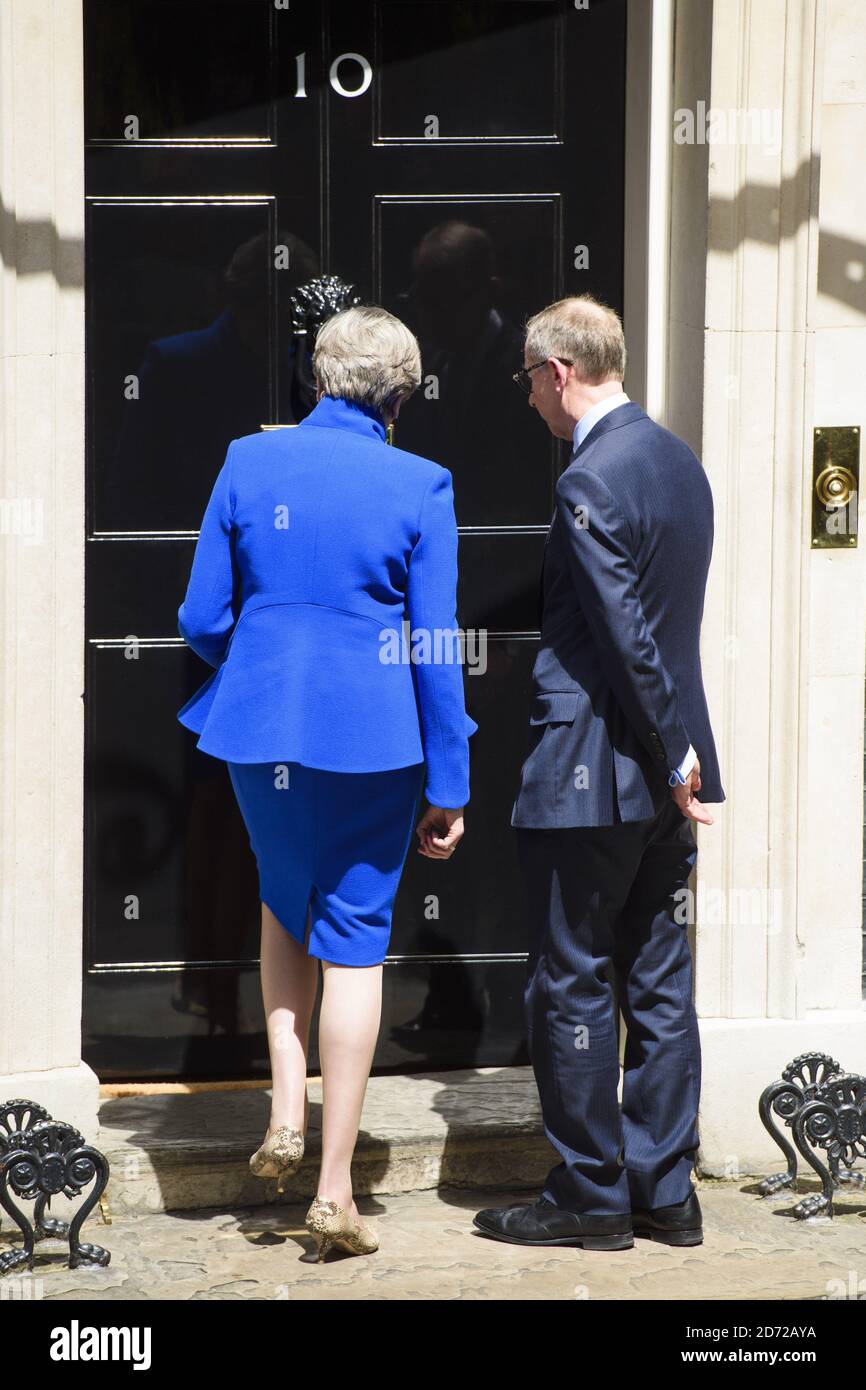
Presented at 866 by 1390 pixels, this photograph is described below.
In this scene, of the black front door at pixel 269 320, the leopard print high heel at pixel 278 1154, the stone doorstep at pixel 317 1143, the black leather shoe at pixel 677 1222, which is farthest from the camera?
the black front door at pixel 269 320

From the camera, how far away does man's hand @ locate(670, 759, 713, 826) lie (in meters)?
3.94

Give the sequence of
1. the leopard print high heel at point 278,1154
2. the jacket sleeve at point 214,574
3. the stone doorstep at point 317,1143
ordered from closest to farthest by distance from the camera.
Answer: the leopard print high heel at point 278,1154, the jacket sleeve at point 214,574, the stone doorstep at point 317,1143

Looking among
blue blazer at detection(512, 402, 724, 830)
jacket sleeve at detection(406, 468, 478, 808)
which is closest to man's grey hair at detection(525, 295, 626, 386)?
blue blazer at detection(512, 402, 724, 830)

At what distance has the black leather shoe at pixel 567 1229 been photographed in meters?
4.04

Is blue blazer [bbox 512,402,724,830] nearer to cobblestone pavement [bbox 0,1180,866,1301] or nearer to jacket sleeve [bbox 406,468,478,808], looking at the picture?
jacket sleeve [bbox 406,468,478,808]

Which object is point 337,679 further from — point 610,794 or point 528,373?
point 528,373

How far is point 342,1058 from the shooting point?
3865 millimetres

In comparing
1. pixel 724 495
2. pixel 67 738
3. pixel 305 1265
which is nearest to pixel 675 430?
pixel 724 495

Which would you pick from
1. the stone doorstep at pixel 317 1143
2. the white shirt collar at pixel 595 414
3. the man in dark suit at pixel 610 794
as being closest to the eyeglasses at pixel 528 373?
the man in dark suit at pixel 610 794

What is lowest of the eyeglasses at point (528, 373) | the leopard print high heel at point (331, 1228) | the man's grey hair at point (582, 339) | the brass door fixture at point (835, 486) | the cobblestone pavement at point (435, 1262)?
the cobblestone pavement at point (435, 1262)

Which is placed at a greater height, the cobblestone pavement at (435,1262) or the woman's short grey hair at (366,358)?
the woman's short grey hair at (366,358)

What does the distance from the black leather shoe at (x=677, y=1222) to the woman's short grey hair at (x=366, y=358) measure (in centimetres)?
195

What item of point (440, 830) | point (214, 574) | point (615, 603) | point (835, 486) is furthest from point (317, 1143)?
point (835, 486)

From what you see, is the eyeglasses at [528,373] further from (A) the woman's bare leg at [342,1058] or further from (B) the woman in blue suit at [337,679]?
(A) the woman's bare leg at [342,1058]
